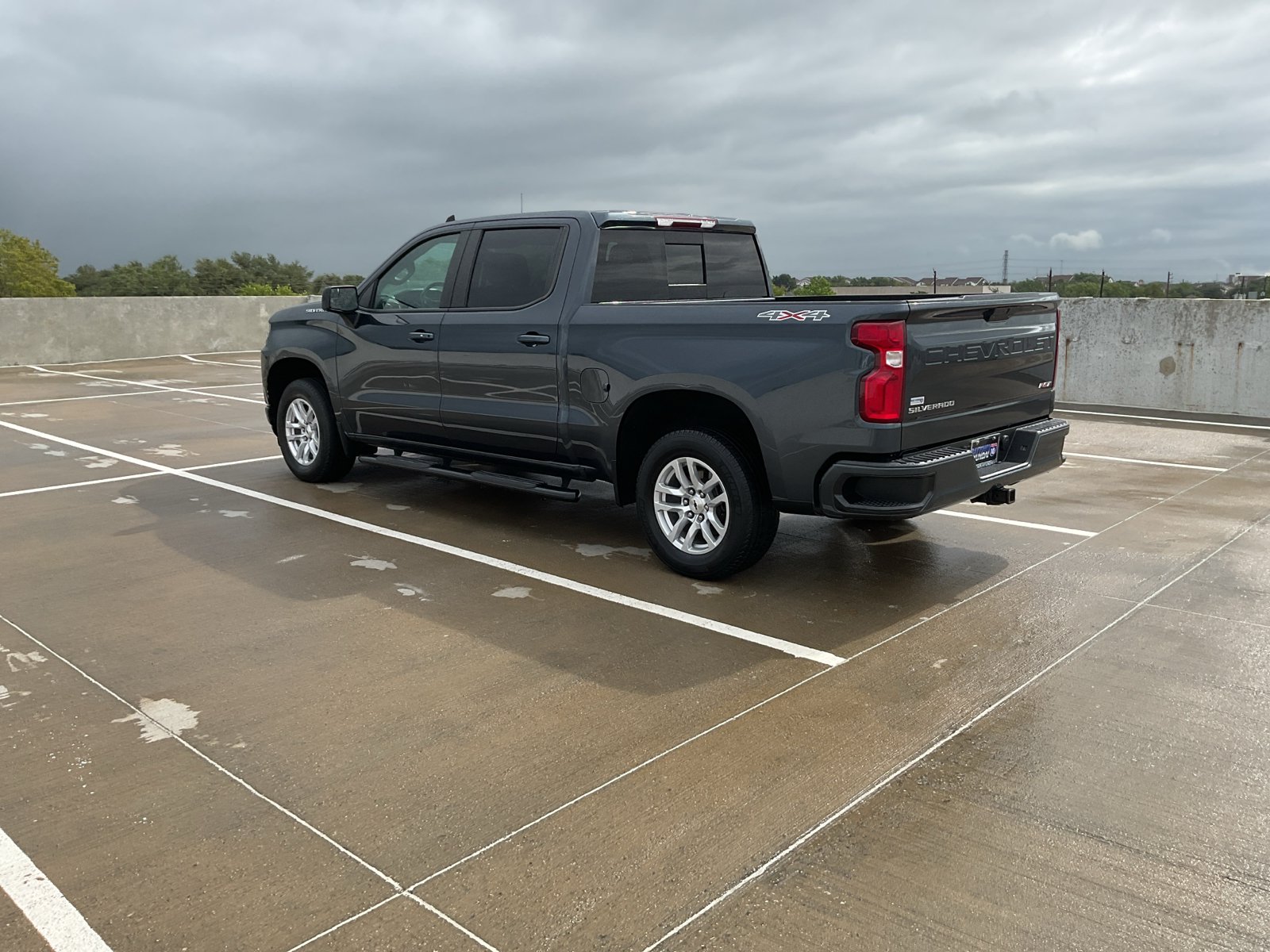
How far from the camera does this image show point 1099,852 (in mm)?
2891

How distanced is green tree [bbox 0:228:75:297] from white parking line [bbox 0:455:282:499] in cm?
10833

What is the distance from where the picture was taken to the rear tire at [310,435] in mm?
7848

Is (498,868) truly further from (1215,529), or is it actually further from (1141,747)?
(1215,529)

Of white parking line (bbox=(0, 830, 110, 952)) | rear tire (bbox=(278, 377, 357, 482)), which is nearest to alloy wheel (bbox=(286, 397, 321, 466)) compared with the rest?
rear tire (bbox=(278, 377, 357, 482))

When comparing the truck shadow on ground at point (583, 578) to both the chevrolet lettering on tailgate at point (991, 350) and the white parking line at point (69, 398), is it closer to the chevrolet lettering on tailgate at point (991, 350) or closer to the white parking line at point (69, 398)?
the chevrolet lettering on tailgate at point (991, 350)

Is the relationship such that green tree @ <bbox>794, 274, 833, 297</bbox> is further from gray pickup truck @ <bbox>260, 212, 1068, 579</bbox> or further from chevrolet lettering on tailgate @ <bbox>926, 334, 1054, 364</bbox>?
chevrolet lettering on tailgate @ <bbox>926, 334, 1054, 364</bbox>

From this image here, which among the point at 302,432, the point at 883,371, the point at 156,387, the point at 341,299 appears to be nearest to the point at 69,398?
the point at 156,387

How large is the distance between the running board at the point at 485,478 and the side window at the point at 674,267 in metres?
1.14

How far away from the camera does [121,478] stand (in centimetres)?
842

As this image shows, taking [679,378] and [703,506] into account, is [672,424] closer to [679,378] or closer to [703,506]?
[679,378]

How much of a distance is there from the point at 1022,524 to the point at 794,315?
2.87 m

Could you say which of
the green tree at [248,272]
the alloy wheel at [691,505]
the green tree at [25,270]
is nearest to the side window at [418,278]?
the alloy wheel at [691,505]

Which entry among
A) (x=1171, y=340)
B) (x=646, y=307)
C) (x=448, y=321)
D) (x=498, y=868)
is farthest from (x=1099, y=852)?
(x=1171, y=340)

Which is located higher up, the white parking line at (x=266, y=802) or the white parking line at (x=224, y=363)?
the white parking line at (x=224, y=363)
